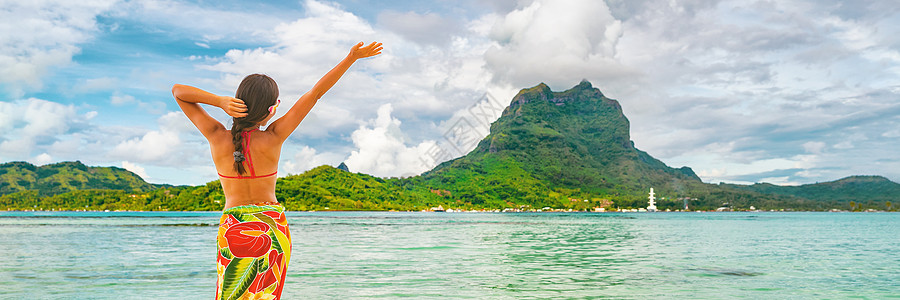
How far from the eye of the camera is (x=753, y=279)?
16266 millimetres

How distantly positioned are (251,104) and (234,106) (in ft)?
0.46

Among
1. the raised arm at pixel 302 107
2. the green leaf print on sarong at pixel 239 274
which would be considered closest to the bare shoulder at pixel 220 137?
the raised arm at pixel 302 107

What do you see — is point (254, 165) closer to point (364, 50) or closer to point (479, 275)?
point (364, 50)

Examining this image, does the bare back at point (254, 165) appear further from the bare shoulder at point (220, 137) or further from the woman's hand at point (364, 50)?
the woman's hand at point (364, 50)

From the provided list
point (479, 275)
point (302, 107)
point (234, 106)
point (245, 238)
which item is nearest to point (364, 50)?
point (302, 107)

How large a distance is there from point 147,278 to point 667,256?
1856 centimetres

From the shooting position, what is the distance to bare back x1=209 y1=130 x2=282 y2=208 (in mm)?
3508

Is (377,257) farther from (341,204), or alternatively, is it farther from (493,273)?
(341,204)

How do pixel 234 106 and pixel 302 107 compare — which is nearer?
pixel 234 106

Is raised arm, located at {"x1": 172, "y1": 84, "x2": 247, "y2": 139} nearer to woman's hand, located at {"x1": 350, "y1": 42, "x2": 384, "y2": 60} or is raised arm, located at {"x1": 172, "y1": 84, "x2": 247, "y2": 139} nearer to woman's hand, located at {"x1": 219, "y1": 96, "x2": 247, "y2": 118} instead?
woman's hand, located at {"x1": 219, "y1": 96, "x2": 247, "y2": 118}

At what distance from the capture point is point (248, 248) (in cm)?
367

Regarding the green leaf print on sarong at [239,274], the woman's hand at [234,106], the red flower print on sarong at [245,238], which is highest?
the woman's hand at [234,106]

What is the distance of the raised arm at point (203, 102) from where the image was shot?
331 centimetres

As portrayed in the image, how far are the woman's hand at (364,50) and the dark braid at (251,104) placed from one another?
1.86ft
